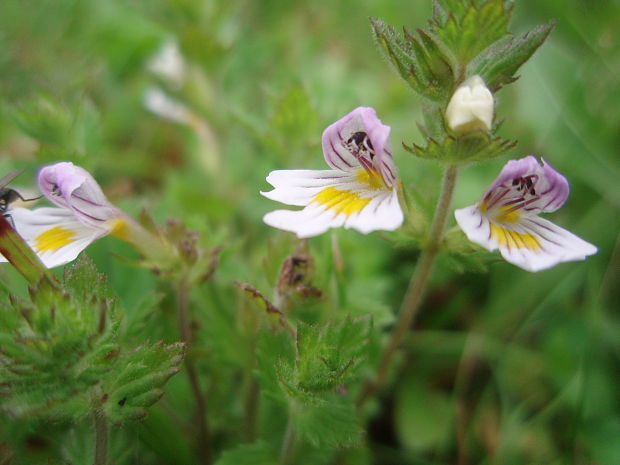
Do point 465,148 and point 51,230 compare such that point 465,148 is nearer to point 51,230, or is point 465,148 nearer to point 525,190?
point 525,190

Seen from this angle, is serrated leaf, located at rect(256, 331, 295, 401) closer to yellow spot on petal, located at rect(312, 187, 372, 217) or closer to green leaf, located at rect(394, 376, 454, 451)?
yellow spot on petal, located at rect(312, 187, 372, 217)

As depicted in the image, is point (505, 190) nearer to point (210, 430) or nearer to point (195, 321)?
point (195, 321)

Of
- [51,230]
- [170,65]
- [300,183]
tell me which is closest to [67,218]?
[51,230]

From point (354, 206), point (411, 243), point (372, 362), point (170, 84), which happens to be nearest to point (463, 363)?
point (372, 362)

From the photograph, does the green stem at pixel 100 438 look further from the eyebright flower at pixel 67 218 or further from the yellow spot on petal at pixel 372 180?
the yellow spot on petal at pixel 372 180

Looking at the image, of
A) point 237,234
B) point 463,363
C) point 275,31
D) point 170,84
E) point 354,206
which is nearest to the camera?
point 354,206

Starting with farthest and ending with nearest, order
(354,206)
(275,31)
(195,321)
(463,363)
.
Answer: (275,31) → (463,363) → (195,321) → (354,206)
